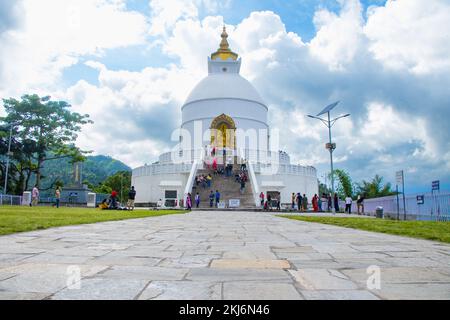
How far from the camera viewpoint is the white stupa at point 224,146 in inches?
1198

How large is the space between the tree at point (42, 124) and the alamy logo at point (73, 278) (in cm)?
3110

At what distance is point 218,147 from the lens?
36406 mm

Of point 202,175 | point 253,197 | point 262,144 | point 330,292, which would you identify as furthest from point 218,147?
point 330,292

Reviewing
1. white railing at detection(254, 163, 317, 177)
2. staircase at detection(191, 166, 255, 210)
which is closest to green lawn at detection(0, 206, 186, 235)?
staircase at detection(191, 166, 255, 210)

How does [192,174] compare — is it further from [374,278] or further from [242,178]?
[374,278]

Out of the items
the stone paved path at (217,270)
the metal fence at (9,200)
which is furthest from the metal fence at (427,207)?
the metal fence at (9,200)

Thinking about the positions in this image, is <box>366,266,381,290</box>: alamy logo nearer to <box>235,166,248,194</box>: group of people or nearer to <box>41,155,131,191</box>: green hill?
<box>235,166,248,194</box>: group of people

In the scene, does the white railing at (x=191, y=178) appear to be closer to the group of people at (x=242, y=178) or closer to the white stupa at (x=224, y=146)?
the white stupa at (x=224, y=146)

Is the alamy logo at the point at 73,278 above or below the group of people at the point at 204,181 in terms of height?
below

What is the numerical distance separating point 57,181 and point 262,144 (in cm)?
1985

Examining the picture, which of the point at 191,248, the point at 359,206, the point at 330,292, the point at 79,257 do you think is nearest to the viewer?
the point at 330,292

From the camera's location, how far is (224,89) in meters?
39.0
